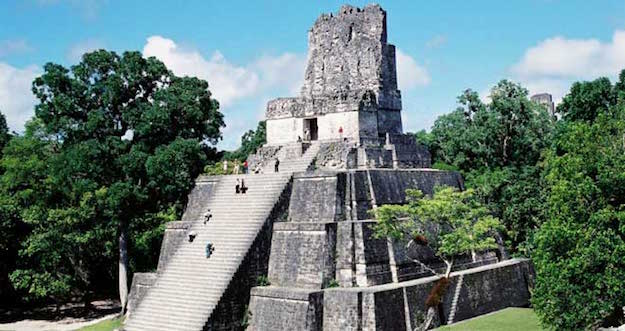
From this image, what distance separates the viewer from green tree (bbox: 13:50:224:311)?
71.9 ft

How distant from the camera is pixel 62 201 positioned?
23516mm

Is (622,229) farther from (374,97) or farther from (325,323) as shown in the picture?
(374,97)

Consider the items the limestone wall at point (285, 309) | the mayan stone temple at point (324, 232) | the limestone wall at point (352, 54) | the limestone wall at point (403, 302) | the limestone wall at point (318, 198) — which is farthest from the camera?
the limestone wall at point (352, 54)

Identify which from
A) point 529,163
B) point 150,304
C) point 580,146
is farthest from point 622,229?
point 529,163

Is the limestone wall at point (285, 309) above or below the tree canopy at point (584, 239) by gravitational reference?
below

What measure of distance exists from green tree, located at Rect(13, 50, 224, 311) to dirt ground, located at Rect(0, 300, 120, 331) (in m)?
1.13

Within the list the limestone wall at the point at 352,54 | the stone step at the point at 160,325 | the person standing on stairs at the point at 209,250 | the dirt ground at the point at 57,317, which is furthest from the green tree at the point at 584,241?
the dirt ground at the point at 57,317

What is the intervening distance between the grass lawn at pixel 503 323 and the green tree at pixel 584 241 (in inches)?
32.9

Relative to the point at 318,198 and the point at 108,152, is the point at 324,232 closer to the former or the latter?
the point at 318,198

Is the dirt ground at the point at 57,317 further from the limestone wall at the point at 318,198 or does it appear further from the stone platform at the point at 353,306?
the limestone wall at the point at 318,198

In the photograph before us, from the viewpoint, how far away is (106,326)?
20.4 meters

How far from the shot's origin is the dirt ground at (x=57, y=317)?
72.7 feet

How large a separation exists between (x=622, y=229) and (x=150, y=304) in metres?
10.6

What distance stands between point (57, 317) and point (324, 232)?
13732 millimetres
